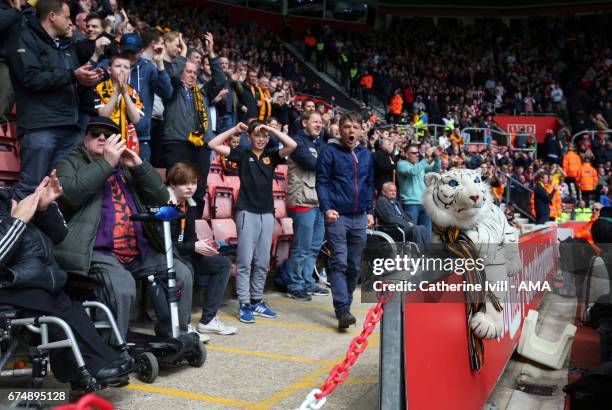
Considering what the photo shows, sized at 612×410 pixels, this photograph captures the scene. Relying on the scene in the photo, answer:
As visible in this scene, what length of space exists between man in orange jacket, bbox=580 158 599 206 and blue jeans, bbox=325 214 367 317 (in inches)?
595

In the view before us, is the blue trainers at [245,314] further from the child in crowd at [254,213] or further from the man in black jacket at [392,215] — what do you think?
the man in black jacket at [392,215]

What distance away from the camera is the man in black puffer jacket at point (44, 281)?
338 cm

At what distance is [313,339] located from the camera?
212 inches

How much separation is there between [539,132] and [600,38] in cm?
912

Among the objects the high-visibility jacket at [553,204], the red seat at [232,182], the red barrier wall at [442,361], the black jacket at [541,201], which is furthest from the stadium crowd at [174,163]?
the high-visibility jacket at [553,204]

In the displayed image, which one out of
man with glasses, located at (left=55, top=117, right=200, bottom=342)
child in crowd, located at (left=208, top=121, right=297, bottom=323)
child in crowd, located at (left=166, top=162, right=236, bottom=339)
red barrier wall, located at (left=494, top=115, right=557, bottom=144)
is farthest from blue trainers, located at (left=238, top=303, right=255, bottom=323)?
red barrier wall, located at (left=494, top=115, right=557, bottom=144)

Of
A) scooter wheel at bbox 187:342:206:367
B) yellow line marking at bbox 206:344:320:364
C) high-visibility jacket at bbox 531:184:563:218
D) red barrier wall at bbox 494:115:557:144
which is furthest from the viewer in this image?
red barrier wall at bbox 494:115:557:144

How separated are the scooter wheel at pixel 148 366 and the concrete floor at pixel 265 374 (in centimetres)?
5

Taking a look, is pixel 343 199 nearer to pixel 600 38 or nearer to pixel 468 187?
pixel 468 187

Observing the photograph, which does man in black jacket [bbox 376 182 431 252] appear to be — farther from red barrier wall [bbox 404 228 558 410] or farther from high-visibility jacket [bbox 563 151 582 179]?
high-visibility jacket [bbox 563 151 582 179]

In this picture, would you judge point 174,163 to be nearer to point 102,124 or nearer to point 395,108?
point 102,124

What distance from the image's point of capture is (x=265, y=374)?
14.5ft

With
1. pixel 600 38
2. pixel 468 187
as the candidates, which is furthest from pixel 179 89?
pixel 600 38

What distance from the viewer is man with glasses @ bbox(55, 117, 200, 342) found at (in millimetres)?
4027
